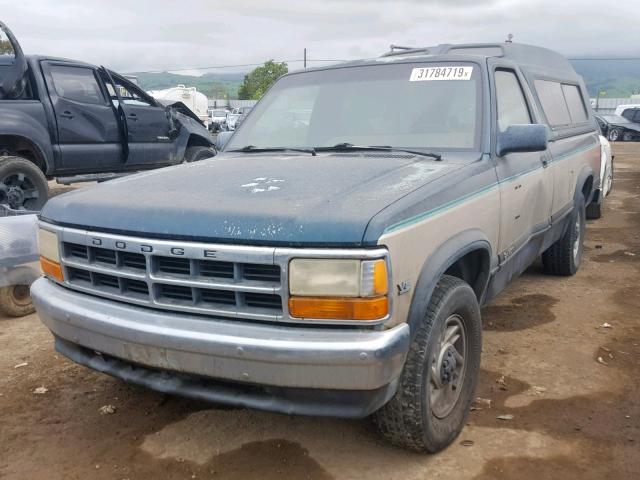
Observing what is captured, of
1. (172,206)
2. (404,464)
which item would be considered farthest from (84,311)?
(404,464)

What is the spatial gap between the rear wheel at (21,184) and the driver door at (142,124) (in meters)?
1.88

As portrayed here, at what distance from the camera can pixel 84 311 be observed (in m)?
2.77

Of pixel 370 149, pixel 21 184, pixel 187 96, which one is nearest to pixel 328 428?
pixel 370 149

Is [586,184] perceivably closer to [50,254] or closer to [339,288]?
[339,288]

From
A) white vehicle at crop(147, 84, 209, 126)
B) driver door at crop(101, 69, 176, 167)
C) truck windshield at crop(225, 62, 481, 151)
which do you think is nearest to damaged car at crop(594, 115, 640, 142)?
white vehicle at crop(147, 84, 209, 126)

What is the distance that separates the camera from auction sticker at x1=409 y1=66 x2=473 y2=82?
3869 mm

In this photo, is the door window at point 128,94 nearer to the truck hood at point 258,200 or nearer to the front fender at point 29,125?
the front fender at point 29,125

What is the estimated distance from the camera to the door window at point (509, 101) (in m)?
3.89

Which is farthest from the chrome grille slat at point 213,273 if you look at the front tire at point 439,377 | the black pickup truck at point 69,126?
the black pickup truck at point 69,126

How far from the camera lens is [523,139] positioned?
349 cm

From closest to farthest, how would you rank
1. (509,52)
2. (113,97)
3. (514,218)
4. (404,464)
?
(404,464) → (514,218) → (509,52) → (113,97)

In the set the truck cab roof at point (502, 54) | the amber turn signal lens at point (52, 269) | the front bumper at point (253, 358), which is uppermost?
the truck cab roof at point (502, 54)

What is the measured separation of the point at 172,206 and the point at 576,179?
3.93 metres

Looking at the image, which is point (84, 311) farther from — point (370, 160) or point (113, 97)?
point (113, 97)
